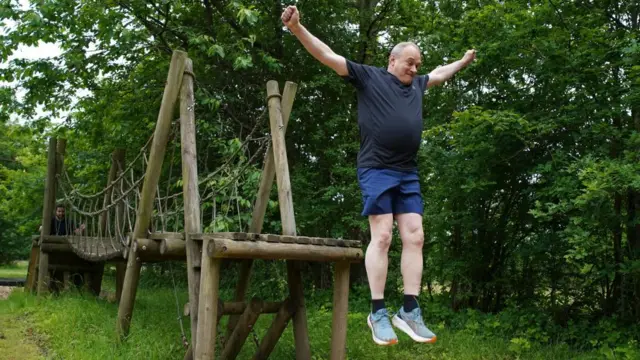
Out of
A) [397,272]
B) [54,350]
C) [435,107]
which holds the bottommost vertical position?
[54,350]

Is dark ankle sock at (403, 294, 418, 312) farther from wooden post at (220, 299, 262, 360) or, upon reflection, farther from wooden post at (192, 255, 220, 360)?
wooden post at (220, 299, 262, 360)

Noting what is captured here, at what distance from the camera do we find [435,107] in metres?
8.05

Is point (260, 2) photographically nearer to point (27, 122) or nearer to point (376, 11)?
point (376, 11)

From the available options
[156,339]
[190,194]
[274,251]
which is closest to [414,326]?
[274,251]

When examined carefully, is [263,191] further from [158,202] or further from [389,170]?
[389,170]

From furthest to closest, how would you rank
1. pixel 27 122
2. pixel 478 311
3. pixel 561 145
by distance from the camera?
pixel 27 122 < pixel 478 311 < pixel 561 145

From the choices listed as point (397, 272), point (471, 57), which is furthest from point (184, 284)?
point (471, 57)

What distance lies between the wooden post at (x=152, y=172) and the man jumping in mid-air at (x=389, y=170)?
187 cm

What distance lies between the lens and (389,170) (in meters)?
3.19

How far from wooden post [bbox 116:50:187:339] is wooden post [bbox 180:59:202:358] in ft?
0.25

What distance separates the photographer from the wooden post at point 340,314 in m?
4.24

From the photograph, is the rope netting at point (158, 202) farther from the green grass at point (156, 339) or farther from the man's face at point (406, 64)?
the man's face at point (406, 64)

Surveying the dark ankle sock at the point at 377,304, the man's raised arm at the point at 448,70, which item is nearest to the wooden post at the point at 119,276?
the dark ankle sock at the point at 377,304

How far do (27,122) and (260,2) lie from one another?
15.1 ft
